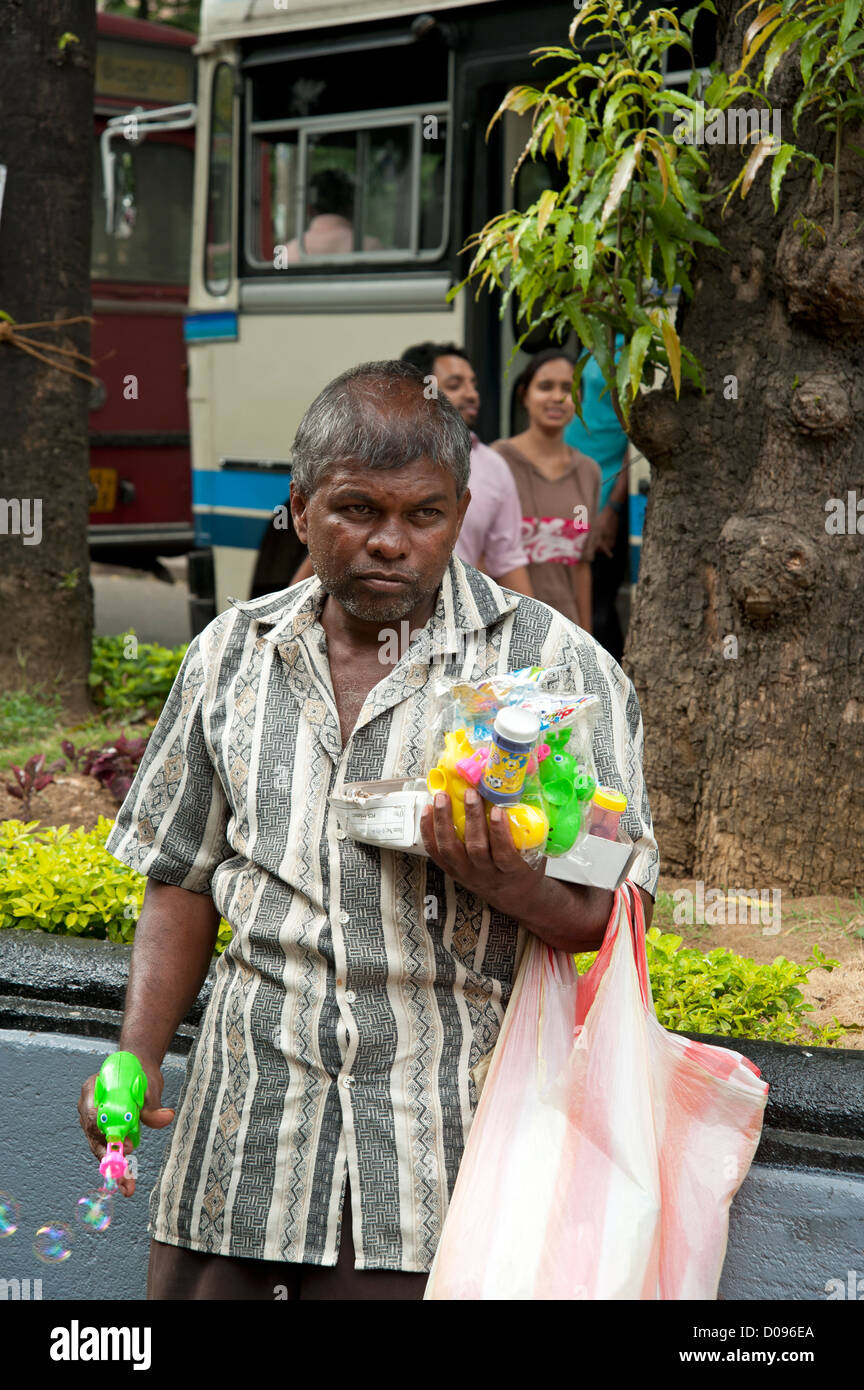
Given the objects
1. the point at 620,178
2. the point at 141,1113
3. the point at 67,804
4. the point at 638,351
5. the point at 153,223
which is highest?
the point at 153,223

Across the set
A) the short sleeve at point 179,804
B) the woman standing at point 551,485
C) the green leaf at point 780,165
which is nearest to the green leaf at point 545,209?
the green leaf at point 780,165

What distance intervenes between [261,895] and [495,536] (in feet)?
11.0

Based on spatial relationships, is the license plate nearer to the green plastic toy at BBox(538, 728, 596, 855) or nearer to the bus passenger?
the bus passenger

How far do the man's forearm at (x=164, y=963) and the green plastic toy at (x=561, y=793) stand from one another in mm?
583

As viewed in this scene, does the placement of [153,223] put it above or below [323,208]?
above

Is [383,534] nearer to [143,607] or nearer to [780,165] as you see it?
[780,165]

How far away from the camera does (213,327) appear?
25.5ft

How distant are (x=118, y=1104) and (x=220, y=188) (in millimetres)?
6671

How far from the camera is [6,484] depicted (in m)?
5.57

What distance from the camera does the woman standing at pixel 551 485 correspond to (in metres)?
5.65

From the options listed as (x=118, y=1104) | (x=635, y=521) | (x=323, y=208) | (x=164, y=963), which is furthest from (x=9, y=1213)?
(x=323, y=208)

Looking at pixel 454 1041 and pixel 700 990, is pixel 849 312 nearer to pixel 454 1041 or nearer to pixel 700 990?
pixel 700 990

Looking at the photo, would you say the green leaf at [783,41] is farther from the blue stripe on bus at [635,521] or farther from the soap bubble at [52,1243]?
the blue stripe on bus at [635,521]

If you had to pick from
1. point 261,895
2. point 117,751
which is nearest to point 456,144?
point 117,751
